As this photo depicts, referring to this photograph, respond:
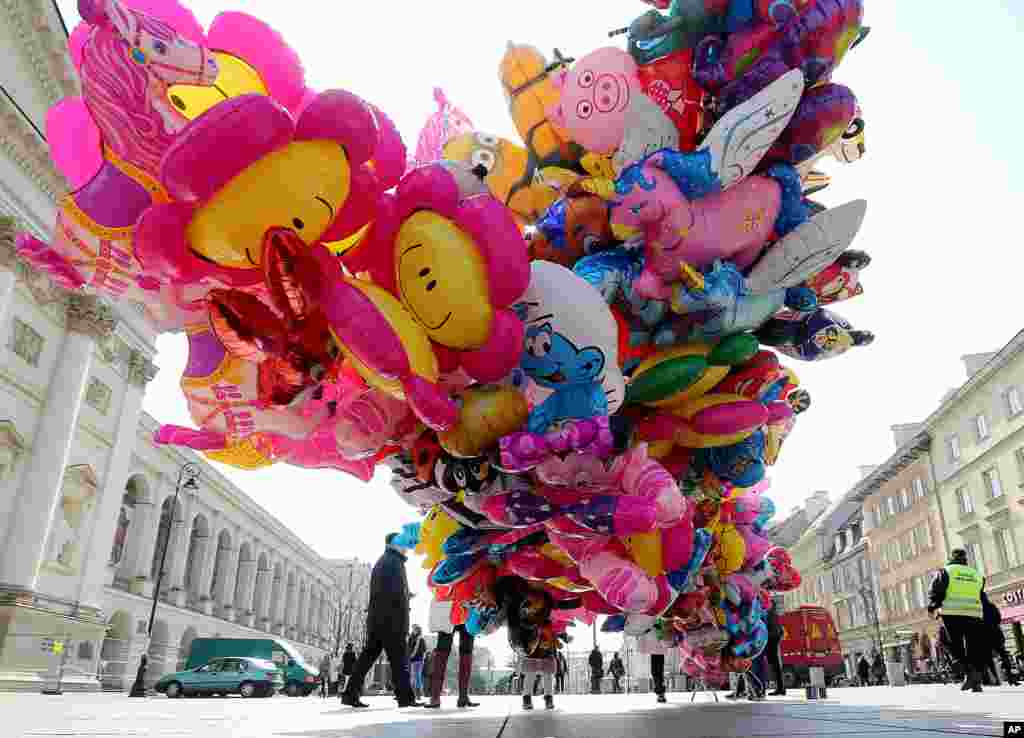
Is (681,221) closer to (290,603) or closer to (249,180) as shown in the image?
(249,180)

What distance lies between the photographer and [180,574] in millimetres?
36125

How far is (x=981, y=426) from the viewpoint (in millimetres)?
30906

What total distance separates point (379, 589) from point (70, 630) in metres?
17.2

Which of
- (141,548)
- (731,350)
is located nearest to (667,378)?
(731,350)

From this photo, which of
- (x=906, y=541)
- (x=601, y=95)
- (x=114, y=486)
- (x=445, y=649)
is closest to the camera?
(x=601, y=95)

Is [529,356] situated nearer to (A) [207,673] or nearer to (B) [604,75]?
(B) [604,75]

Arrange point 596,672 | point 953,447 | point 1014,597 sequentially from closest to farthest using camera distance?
point 596,672
point 1014,597
point 953,447

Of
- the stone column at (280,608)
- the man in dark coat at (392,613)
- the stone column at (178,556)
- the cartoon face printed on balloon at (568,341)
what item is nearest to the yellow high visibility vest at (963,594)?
the man in dark coat at (392,613)

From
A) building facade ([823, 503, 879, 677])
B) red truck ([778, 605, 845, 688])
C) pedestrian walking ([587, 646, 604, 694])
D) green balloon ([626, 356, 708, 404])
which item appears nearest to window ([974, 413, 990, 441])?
building facade ([823, 503, 879, 677])

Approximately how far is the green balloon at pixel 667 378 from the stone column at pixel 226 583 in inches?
1776

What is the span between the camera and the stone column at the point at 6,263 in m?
16.3

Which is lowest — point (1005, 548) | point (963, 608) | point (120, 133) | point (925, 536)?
point (963, 608)

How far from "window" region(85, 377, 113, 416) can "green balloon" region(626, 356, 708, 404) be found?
2211 cm

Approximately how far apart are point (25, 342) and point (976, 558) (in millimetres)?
37120
